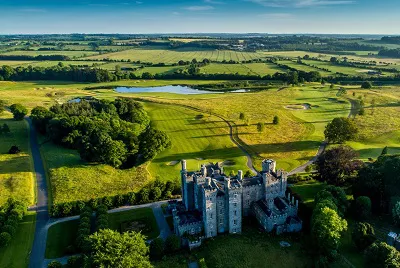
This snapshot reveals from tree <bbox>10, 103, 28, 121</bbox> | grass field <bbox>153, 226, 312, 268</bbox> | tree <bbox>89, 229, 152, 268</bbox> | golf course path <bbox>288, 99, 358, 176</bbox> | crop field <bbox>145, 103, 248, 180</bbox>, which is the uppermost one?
tree <bbox>10, 103, 28, 121</bbox>

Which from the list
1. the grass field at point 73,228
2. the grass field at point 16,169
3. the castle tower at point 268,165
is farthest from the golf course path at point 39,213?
the castle tower at point 268,165

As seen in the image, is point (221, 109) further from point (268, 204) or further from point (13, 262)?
point (13, 262)

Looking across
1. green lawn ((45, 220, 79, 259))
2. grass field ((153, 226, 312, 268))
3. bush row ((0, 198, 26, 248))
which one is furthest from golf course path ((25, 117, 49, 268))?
grass field ((153, 226, 312, 268))

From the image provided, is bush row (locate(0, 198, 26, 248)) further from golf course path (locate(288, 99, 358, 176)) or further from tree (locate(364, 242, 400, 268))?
golf course path (locate(288, 99, 358, 176))

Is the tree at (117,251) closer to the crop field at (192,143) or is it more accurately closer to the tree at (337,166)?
the crop field at (192,143)

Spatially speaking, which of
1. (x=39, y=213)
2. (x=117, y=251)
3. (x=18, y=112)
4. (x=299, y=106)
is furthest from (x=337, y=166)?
(x=18, y=112)

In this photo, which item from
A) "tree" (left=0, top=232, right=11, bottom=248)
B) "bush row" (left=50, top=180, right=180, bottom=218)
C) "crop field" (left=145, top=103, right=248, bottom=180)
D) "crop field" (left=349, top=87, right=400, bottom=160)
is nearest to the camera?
"tree" (left=0, top=232, right=11, bottom=248)
